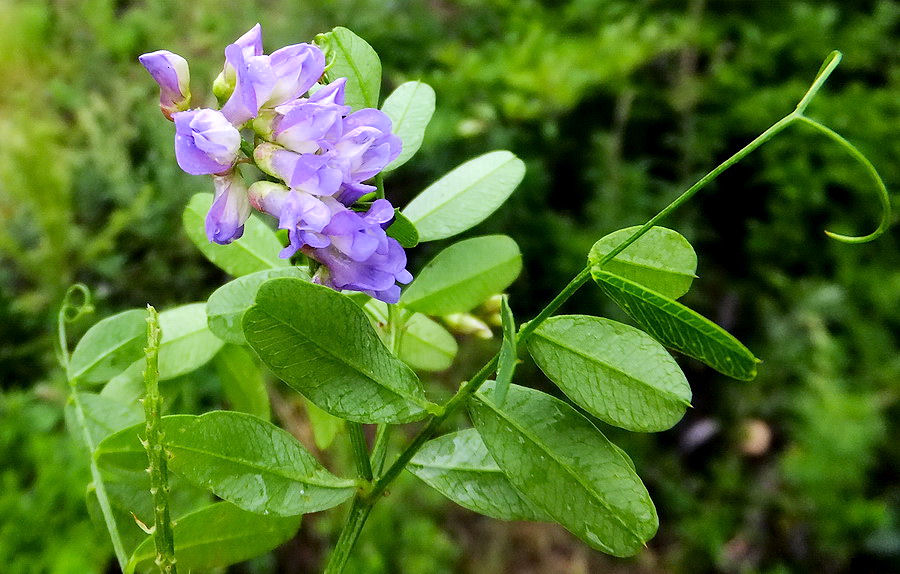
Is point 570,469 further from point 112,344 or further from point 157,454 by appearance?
point 112,344

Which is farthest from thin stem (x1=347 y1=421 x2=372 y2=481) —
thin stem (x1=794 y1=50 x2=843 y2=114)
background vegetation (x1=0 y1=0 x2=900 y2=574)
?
background vegetation (x1=0 y1=0 x2=900 y2=574)

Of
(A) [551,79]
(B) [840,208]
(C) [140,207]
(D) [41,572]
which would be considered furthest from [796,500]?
(C) [140,207]

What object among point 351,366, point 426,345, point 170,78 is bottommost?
point 426,345

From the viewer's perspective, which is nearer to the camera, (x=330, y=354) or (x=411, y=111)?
(x=330, y=354)

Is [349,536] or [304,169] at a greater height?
[304,169]

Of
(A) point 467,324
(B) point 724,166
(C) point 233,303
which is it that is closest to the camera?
(B) point 724,166

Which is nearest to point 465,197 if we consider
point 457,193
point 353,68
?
point 457,193

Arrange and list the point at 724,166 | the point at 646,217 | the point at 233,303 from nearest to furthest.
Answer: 1. the point at 724,166
2. the point at 233,303
3. the point at 646,217
